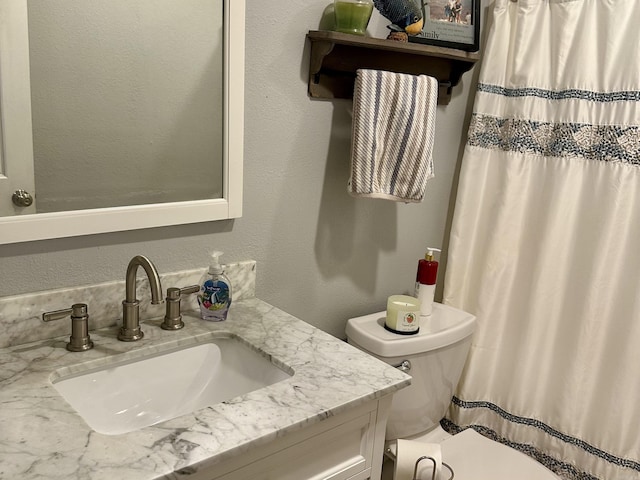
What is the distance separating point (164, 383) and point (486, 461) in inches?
35.8

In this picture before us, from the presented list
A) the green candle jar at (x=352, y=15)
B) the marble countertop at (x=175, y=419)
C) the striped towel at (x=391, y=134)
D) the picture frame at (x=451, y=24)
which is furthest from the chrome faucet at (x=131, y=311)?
the picture frame at (x=451, y=24)

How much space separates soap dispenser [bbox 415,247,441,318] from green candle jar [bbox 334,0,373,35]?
2.12ft

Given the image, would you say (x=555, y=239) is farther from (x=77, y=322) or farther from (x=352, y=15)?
(x=77, y=322)

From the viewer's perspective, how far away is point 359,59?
4.99 feet

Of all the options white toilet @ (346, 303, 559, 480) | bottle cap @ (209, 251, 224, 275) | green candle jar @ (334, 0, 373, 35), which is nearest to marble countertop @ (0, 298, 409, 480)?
bottle cap @ (209, 251, 224, 275)

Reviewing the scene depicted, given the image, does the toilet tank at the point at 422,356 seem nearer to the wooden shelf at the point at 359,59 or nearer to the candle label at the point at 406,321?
the candle label at the point at 406,321

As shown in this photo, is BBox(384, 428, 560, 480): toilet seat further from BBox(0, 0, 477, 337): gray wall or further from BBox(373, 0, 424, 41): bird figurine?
BBox(373, 0, 424, 41): bird figurine

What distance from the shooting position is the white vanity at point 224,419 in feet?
2.65

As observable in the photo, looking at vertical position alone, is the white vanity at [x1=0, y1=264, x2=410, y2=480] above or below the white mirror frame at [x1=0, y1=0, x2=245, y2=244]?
below

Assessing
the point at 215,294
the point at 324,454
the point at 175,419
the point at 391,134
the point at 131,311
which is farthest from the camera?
the point at 391,134

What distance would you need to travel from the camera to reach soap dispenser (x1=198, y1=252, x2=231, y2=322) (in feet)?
4.21

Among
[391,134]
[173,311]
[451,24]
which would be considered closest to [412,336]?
[391,134]

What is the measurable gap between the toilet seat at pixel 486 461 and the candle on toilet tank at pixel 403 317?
1.18ft

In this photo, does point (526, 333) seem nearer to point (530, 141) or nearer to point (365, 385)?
point (530, 141)
